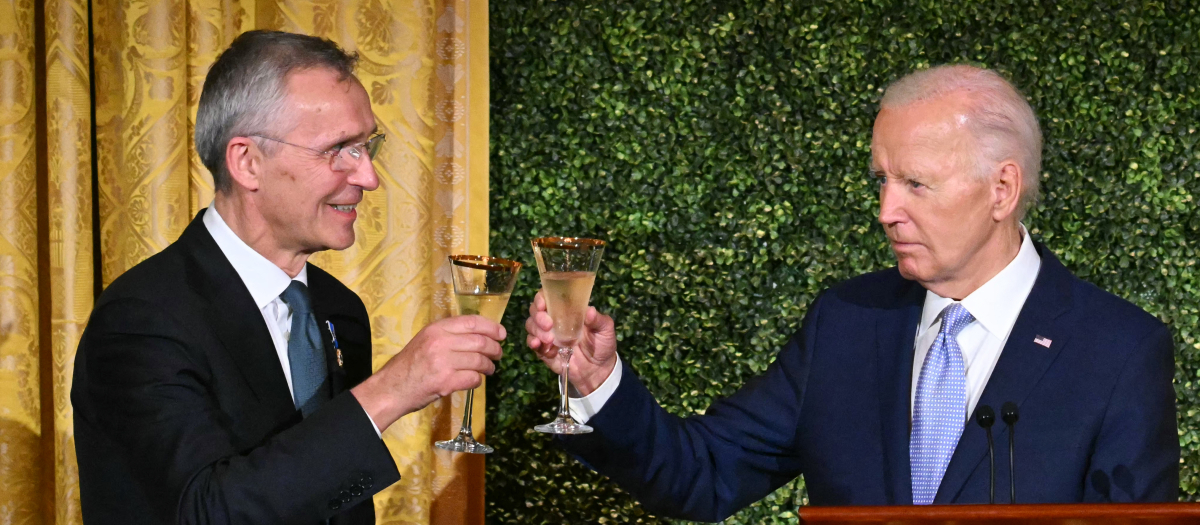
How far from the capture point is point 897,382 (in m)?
2.10

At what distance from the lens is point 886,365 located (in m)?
2.15

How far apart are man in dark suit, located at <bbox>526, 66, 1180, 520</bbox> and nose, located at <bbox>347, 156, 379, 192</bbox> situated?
1.32ft

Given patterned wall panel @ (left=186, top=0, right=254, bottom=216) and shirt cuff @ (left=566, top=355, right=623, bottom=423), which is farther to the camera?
patterned wall panel @ (left=186, top=0, right=254, bottom=216)

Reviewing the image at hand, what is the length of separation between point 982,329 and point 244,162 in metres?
1.41

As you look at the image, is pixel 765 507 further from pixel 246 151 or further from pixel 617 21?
pixel 246 151

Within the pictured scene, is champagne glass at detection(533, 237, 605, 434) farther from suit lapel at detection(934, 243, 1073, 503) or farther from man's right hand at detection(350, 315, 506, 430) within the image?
suit lapel at detection(934, 243, 1073, 503)

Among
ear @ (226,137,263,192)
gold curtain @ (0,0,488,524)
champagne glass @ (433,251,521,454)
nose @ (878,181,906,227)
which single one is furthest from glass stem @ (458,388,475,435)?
gold curtain @ (0,0,488,524)

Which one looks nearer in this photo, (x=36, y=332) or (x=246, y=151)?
(x=246, y=151)

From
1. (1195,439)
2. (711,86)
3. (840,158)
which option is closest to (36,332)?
(711,86)

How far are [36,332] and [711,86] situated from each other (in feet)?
6.97

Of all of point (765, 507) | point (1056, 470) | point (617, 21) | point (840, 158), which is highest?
point (617, 21)

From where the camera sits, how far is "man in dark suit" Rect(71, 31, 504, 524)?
1653 millimetres

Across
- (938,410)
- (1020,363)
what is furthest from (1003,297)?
(938,410)

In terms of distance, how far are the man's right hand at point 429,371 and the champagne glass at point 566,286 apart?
19 cm
